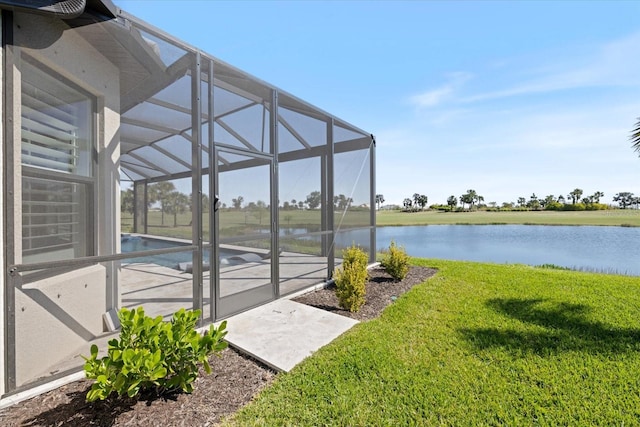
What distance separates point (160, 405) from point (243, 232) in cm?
245

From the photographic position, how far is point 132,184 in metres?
4.71

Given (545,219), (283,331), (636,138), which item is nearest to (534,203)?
(545,219)

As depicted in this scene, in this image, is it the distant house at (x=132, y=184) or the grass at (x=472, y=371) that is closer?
the grass at (x=472, y=371)

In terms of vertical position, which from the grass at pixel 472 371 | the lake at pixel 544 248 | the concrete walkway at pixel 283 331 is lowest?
the lake at pixel 544 248

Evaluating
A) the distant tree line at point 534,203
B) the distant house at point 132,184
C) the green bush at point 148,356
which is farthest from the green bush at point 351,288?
the distant tree line at point 534,203

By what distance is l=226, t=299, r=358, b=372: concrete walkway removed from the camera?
2.95m

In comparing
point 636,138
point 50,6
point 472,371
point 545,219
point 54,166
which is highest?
point 636,138

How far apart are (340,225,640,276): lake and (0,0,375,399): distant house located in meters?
6.26

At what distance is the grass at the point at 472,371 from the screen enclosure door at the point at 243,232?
170 cm

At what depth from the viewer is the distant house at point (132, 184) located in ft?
7.61

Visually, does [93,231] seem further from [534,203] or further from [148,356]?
[534,203]

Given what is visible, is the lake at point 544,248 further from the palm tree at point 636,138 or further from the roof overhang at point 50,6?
the roof overhang at point 50,6

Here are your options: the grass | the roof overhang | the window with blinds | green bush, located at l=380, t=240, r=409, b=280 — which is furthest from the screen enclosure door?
green bush, located at l=380, t=240, r=409, b=280

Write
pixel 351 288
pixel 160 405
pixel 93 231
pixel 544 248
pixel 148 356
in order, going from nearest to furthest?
pixel 148 356
pixel 160 405
pixel 93 231
pixel 351 288
pixel 544 248
